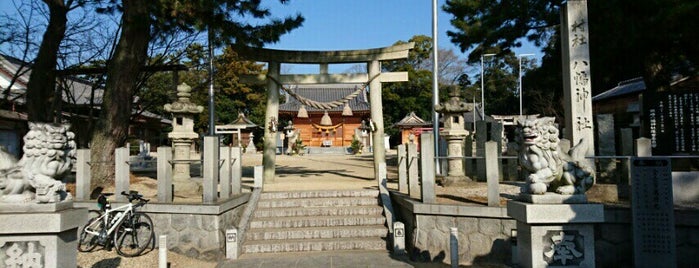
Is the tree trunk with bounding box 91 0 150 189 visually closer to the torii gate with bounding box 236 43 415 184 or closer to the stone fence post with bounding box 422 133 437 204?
Answer: the torii gate with bounding box 236 43 415 184

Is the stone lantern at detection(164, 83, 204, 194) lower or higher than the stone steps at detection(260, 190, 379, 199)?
higher

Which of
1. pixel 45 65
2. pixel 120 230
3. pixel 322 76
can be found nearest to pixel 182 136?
pixel 120 230

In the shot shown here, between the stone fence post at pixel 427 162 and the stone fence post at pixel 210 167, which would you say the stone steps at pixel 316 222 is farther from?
the stone fence post at pixel 427 162

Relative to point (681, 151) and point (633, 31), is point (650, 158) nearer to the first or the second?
point (681, 151)

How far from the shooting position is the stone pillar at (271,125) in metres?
13.5

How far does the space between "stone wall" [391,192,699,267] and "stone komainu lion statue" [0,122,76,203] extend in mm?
5266

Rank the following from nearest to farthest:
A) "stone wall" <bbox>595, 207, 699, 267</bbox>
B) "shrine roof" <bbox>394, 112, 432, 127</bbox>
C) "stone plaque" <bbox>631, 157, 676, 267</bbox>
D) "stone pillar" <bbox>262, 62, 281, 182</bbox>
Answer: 1. "stone plaque" <bbox>631, 157, 676, 267</bbox>
2. "stone wall" <bbox>595, 207, 699, 267</bbox>
3. "stone pillar" <bbox>262, 62, 281, 182</bbox>
4. "shrine roof" <bbox>394, 112, 432, 127</bbox>

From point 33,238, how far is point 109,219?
325cm

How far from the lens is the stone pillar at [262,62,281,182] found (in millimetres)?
13477

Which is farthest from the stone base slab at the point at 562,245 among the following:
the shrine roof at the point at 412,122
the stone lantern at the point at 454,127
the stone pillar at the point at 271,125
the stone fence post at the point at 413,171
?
the shrine roof at the point at 412,122

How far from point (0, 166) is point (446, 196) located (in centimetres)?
707

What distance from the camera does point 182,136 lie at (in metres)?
10.8

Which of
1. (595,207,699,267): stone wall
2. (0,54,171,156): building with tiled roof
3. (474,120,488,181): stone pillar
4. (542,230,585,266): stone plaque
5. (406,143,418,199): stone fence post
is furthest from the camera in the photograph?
(0,54,171,156): building with tiled roof

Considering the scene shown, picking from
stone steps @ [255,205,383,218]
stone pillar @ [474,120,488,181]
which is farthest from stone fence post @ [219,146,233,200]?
stone pillar @ [474,120,488,181]
